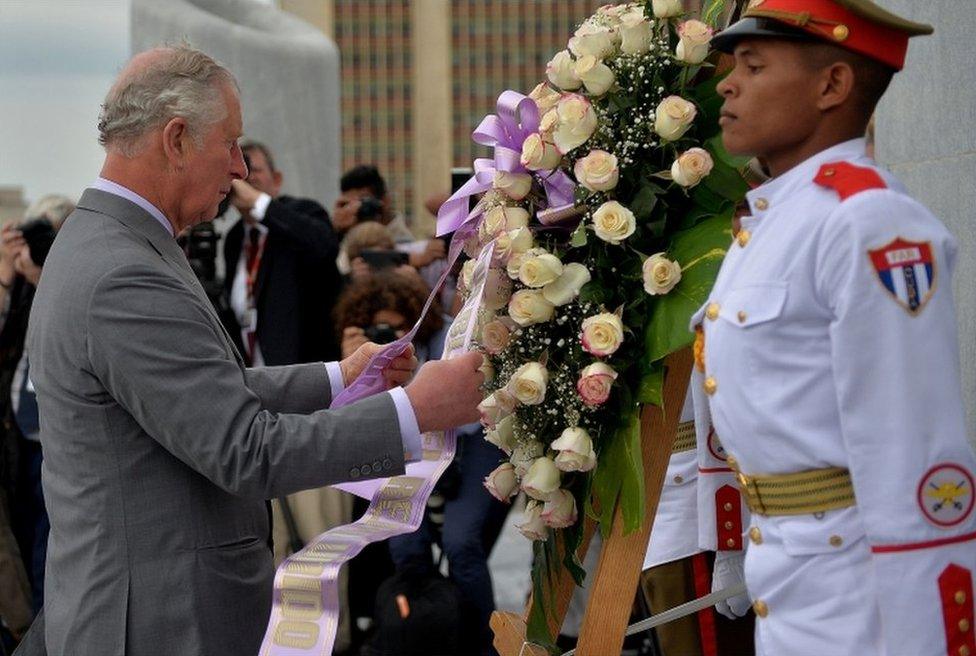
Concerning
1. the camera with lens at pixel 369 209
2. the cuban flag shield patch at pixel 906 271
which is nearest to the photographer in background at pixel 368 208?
the camera with lens at pixel 369 209

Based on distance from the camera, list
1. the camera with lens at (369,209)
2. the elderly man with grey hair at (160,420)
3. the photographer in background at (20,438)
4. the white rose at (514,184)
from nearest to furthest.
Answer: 1. the elderly man with grey hair at (160,420)
2. the white rose at (514,184)
3. the photographer in background at (20,438)
4. the camera with lens at (369,209)

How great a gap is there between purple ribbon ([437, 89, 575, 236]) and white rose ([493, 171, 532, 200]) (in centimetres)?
1

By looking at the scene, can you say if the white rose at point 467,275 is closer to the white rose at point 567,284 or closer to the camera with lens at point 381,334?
the white rose at point 567,284

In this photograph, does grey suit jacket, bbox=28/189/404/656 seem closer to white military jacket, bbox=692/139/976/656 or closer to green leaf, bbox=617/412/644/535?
green leaf, bbox=617/412/644/535

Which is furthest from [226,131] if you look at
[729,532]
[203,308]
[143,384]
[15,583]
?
[15,583]

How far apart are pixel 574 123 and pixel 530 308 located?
1.18ft

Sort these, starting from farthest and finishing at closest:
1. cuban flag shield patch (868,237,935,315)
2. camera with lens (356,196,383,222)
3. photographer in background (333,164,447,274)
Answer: camera with lens (356,196,383,222)
photographer in background (333,164,447,274)
cuban flag shield patch (868,237,935,315)

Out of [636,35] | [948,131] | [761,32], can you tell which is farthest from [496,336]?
[948,131]

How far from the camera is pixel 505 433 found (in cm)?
328

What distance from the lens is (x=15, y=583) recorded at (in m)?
6.73

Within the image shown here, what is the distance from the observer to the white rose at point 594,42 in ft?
10.2

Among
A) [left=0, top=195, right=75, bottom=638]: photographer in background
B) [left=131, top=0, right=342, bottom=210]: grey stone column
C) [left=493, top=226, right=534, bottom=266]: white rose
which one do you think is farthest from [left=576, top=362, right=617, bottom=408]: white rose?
[left=131, top=0, right=342, bottom=210]: grey stone column

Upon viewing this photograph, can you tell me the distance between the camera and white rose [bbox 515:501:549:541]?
331 centimetres

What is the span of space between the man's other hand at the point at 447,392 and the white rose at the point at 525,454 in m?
0.13
